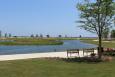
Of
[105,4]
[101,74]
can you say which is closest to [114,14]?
[105,4]

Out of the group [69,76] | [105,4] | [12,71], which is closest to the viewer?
[69,76]

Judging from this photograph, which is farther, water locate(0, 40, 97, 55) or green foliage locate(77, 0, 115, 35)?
water locate(0, 40, 97, 55)

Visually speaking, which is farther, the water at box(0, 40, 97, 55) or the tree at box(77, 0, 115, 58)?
the water at box(0, 40, 97, 55)

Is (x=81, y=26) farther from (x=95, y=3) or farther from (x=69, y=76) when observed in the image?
(x=69, y=76)

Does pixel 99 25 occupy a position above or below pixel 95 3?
below

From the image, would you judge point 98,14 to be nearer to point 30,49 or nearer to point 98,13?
point 98,13

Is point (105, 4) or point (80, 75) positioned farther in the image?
point (105, 4)

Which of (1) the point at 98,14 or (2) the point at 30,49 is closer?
(1) the point at 98,14

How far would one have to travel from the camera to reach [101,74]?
19797 mm

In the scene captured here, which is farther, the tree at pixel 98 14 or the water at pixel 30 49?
the water at pixel 30 49

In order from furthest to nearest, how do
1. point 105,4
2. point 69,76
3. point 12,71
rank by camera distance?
point 105,4, point 12,71, point 69,76

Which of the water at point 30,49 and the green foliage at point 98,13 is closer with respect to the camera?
the green foliage at point 98,13

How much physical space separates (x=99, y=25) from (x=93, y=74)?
13.3m

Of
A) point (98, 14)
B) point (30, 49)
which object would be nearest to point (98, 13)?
point (98, 14)
